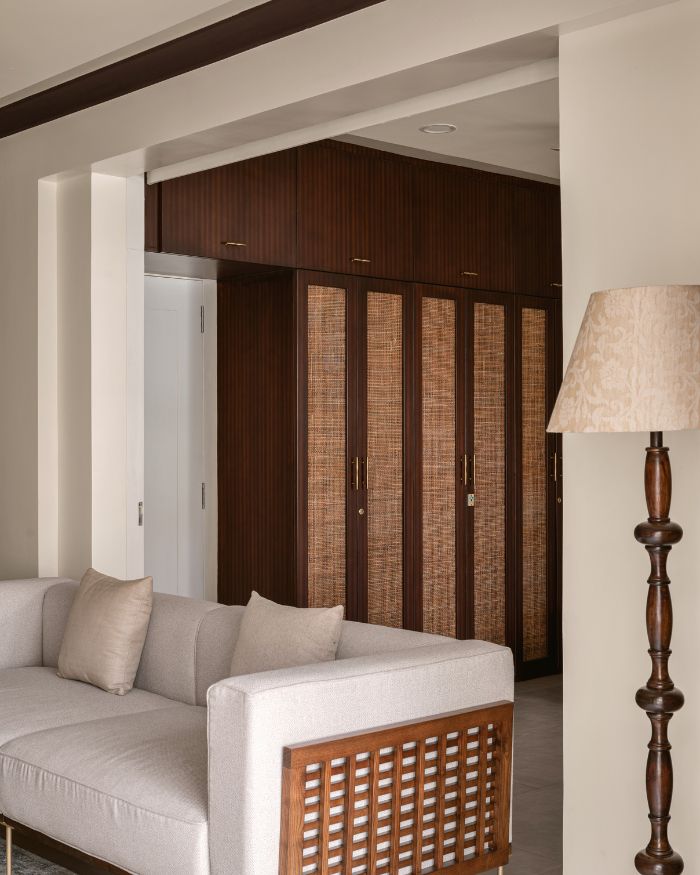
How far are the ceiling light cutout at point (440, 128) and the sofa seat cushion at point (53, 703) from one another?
100 inches

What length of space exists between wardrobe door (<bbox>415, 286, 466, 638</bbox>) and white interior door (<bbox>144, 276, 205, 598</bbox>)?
112cm

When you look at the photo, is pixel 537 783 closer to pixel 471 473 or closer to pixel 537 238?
pixel 471 473

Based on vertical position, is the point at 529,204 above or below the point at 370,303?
above

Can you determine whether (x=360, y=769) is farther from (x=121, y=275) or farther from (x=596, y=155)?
(x=121, y=275)

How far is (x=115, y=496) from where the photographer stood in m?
4.82

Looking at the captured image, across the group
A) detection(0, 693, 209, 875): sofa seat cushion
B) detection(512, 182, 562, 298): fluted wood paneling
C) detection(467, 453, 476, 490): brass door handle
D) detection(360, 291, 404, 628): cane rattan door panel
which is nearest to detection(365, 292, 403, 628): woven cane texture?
detection(360, 291, 404, 628): cane rattan door panel

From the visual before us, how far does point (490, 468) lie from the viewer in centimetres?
616

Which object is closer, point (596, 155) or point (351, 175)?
point (596, 155)

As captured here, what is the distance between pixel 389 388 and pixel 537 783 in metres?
2.18

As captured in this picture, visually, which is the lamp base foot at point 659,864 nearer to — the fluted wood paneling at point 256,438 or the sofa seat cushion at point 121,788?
the sofa seat cushion at point 121,788

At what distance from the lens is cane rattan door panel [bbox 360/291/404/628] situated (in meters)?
5.69

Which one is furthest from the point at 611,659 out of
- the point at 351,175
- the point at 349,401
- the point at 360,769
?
the point at 351,175

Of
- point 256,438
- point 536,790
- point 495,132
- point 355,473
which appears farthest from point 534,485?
point 536,790

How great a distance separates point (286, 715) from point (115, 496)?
7.86 ft
